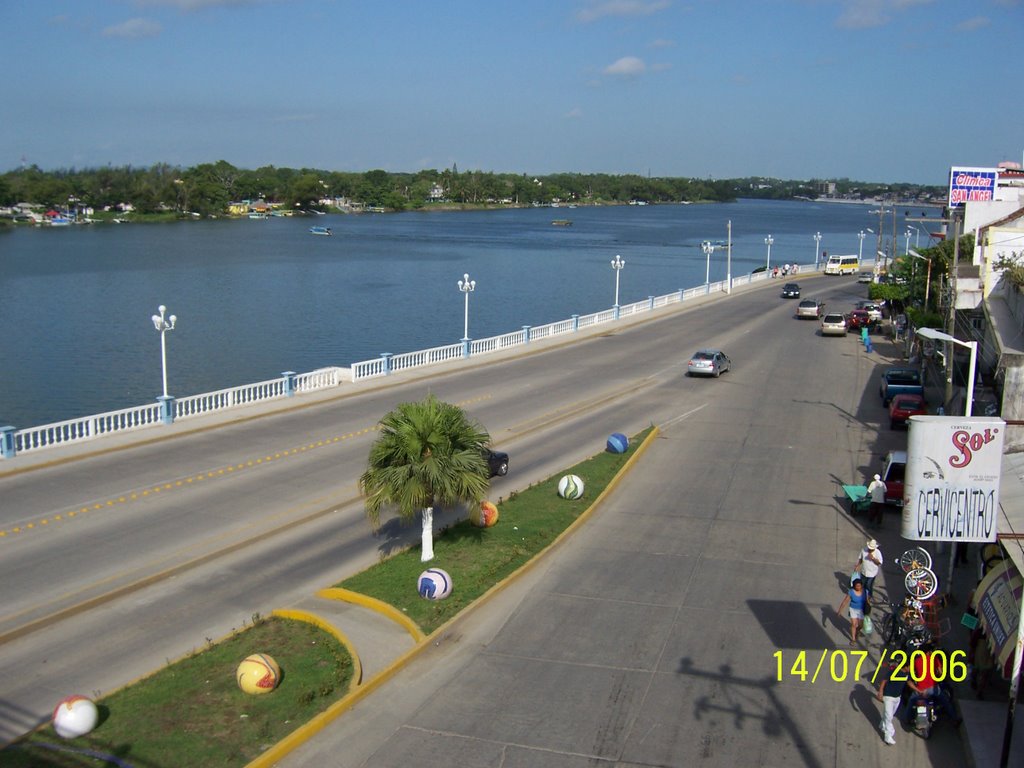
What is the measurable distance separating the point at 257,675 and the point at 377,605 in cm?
352

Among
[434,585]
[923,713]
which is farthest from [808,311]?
[923,713]

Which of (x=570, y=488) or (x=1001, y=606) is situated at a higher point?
(x=1001, y=606)

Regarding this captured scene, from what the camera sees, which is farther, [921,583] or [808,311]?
[808,311]

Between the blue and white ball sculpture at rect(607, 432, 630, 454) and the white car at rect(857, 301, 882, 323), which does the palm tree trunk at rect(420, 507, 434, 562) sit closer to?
the blue and white ball sculpture at rect(607, 432, 630, 454)

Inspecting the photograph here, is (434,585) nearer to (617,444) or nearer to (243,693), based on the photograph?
(243,693)

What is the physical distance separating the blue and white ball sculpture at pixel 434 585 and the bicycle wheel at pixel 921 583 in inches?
298

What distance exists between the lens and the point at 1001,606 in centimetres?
1417

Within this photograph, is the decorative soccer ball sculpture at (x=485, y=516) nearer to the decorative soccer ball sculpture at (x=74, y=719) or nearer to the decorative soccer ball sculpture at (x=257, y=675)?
the decorative soccer ball sculpture at (x=257, y=675)

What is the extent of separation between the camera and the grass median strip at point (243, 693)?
12273 millimetres

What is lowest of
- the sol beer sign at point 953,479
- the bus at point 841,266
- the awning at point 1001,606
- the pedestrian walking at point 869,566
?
the pedestrian walking at point 869,566

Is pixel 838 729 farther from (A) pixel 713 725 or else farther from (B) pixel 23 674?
(B) pixel 23 674

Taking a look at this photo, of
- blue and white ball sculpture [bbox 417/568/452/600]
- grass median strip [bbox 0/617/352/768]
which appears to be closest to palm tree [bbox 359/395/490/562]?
blue and white ball sculpture [bbox 417/568/452/600]

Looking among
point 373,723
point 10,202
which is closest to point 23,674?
point 373,723
